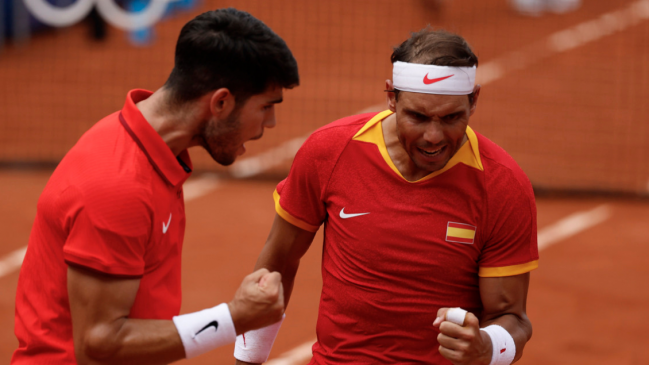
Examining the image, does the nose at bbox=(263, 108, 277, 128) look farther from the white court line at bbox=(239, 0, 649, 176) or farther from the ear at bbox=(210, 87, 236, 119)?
the white court line at bbox=(239, 0, 649, 176)

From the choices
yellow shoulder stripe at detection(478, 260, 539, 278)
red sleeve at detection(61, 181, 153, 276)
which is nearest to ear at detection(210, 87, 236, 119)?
red sleeve at detection(61, 181, 153, 276)

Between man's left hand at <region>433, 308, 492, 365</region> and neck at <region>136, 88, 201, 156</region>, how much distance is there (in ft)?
4.36

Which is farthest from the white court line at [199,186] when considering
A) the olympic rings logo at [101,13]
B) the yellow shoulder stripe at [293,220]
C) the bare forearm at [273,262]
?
the olympic rings logo at [101,13]

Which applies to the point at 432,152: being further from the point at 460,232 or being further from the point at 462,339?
the point at 462,339

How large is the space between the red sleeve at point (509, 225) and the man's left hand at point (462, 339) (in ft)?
1.23

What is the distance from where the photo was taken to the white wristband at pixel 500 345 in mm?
3396

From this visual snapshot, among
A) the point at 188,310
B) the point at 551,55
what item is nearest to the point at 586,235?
the point at 188,310

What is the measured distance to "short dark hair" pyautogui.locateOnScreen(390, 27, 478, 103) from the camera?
3506 mm

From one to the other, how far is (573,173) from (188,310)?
7374 millimetres

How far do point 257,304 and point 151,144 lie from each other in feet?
Result: 2.57

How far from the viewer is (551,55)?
17.6 m

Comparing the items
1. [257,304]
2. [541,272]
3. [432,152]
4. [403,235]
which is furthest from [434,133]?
[541,272]

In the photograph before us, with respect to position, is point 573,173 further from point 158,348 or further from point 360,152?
point 158,348

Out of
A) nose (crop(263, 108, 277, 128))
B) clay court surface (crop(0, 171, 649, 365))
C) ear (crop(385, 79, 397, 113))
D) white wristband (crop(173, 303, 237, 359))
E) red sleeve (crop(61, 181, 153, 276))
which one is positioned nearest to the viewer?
red sleeve (crop(61, 181, 153, 276))
